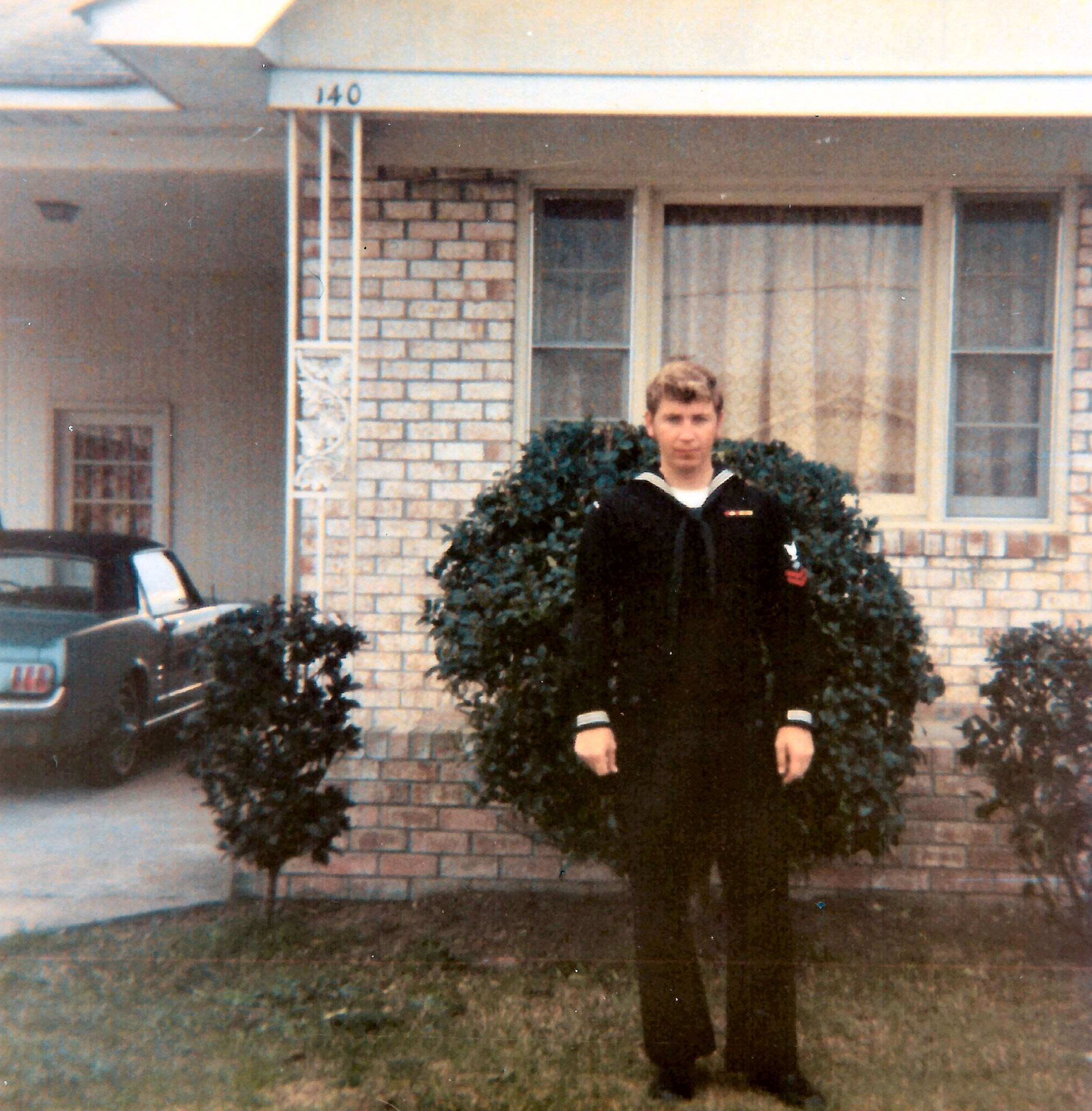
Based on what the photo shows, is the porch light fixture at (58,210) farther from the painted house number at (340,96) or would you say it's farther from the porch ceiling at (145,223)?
the painted house number at (340,96)

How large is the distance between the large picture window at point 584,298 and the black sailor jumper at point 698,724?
248 centimetres

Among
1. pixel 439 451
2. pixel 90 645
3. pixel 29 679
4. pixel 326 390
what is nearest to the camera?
pixel 326 390

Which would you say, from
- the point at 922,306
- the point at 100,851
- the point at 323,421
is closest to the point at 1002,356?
the point at 922,306

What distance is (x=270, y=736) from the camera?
4.28m

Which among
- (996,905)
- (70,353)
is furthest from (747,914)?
(70,353)

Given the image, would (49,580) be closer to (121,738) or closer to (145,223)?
(121,738)

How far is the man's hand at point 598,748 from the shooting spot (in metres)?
3.13

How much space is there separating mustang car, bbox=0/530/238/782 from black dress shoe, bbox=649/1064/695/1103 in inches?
137

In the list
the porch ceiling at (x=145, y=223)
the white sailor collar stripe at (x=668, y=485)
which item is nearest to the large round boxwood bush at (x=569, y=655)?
the white sailor collar stripe at (x=668, y=485)

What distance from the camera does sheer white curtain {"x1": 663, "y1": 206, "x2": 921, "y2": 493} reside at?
5582 mm

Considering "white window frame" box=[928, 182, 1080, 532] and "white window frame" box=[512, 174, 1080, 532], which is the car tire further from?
"white window frame" box=[928, 182, 1080, 532]

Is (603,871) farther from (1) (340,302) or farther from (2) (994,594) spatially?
(1) (340,302)

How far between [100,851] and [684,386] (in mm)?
3855

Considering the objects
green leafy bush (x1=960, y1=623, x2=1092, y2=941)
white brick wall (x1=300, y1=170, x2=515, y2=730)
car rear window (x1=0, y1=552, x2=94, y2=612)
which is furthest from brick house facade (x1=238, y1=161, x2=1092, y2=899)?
car rear window (x1=0, y1=552, x2=94, y2=612)
